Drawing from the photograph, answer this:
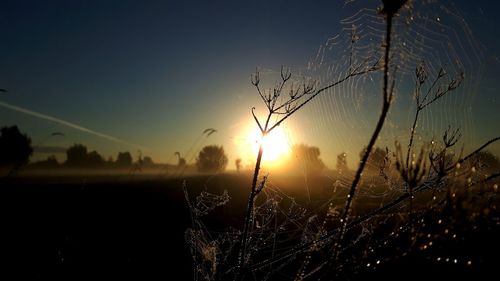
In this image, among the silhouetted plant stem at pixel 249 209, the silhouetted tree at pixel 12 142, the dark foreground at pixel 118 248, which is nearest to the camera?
the dark foreground at pixel 118 248

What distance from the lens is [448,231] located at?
6.30 feet

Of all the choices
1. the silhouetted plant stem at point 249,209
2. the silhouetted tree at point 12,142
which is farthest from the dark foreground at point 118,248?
the silhouetted tree at point 12,142

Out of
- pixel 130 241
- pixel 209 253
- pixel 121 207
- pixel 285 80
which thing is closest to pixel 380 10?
pixel 285 80

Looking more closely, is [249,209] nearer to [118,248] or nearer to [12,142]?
[118,248]

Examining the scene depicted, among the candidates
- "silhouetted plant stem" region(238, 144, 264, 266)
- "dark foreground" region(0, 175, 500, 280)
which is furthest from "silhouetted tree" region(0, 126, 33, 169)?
"silhouetted plant stem" region(238, 144, 264, 266)

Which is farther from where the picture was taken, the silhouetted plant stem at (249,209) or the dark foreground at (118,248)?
the silhouetted plant stem at (249,209)

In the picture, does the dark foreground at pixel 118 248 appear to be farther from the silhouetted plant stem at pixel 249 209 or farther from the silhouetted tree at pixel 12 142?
the silhouetted tree at pixel 12 142

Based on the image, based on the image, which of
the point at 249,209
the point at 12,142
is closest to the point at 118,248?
the point at 249,209

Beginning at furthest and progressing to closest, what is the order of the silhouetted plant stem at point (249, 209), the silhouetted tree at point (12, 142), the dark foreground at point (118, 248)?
1. the silhouetted tree at point (12, 142)
2. the silhouetted plant stem at point (249, 209)
3. the dark foreground at point (118, 248)

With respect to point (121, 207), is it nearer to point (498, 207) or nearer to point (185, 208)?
point (185, 208)

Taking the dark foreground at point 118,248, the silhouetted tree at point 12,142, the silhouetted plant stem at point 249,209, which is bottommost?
the dark foreground at point 118,248

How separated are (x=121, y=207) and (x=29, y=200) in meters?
5.18

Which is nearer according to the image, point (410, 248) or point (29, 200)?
point (410, 248)

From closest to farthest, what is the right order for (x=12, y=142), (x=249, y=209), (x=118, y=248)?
(x=249, y=209)
(x=118, y=248)
(x=12, y=142)
